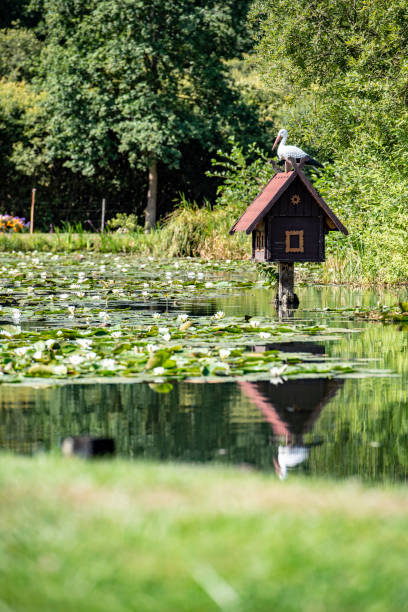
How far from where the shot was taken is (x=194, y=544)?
291cm

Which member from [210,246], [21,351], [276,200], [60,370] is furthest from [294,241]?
[210,246]

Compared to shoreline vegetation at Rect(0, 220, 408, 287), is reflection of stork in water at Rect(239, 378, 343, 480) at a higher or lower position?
lower

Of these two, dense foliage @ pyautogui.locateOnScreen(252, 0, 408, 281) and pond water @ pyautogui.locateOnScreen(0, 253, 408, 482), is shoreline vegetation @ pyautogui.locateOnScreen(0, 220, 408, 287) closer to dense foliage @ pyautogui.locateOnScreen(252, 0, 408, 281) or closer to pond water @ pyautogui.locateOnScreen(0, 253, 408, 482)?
dense foliage @ pyautogui.locateOnScreen(252, 0, 408, 281)

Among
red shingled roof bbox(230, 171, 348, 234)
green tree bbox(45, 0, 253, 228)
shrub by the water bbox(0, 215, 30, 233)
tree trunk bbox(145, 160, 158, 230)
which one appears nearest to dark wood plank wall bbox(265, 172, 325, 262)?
red shingled roof bbox(230, 171, 348, 234)

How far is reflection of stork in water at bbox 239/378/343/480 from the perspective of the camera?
14.8 ft

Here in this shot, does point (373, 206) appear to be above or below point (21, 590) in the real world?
above

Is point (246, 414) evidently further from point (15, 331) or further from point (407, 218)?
point (407, 218)

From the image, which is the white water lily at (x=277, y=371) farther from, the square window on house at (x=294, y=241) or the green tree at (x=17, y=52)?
the green tree at (x=17, y=52)

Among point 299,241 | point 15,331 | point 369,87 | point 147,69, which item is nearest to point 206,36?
point 147,69

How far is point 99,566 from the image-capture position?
2729 mm

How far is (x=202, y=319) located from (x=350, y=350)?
2520 millimetres

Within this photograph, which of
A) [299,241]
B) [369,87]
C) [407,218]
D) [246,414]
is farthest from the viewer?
[369,87]

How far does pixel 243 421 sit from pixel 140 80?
3210 centimetres

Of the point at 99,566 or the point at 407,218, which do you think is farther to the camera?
the point at 407,218
